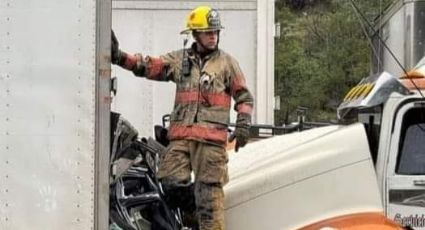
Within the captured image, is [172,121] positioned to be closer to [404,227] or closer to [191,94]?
[191,94]

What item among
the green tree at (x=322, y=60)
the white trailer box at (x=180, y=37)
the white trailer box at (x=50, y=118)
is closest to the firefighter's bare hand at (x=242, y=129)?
the white trailer box at (x=50, y=118)

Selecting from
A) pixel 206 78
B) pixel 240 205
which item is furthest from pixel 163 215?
pixel 206 78

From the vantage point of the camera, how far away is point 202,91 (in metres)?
5.37

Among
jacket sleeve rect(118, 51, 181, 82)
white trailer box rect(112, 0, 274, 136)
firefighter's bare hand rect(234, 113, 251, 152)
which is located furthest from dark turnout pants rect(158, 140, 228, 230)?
white trailer box rect(112, 0, 274, 136)

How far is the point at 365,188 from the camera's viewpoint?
516cm

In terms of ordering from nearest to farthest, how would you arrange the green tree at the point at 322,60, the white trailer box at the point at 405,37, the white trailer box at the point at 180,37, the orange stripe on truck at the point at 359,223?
the orange stripe on truck at the point at 359,223 < the white trailer box at the point at 405,37 < the white trailer box at the point at 180,37 < the green tree at the point at 322,60

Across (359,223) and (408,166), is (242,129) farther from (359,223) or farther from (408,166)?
(408,166)

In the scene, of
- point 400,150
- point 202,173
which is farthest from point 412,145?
point 202,173

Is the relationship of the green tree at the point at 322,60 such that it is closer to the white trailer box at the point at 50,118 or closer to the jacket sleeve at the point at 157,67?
the jacket sleeve at the point at 157,67

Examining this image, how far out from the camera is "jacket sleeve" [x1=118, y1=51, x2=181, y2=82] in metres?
5.46

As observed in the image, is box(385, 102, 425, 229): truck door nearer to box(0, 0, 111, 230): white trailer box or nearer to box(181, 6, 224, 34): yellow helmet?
box(181, 6, 224, 34): yellow helmet

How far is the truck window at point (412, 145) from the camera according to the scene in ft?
17.0

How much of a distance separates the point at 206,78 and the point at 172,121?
357mm

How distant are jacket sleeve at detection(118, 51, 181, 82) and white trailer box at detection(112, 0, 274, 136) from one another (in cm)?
613
